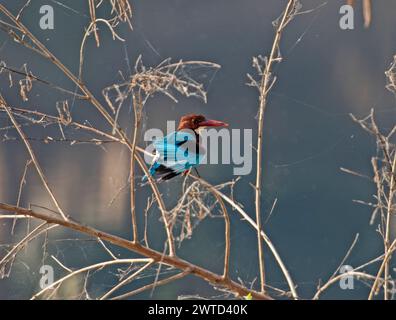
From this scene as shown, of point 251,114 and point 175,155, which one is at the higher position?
point 251,114

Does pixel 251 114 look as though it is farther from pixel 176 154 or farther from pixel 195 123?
pixel 176 154

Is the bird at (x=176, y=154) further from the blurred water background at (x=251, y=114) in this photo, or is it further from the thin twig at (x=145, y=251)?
the blurred water background at (x=251, y=114)

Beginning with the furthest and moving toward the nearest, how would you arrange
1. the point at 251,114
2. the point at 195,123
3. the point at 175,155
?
the point at 251,114
the point at 195,123
the point at 175,155

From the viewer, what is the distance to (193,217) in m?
1.61

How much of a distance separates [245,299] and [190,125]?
0.67 m

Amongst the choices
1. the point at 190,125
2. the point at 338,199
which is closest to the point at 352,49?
the point at 338,199

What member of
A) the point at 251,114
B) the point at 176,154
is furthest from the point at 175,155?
the point at 251,114

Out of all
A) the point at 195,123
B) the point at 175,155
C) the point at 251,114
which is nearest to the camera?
the point at 175,155

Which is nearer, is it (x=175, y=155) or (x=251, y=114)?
(x=175, y=155)

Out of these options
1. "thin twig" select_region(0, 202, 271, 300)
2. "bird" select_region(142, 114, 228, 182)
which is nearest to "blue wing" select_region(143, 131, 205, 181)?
"bird" select_region(142, 114, 228, 182)

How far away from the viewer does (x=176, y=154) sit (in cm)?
187

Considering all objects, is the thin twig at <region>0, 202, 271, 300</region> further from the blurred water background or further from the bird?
the blurred water background

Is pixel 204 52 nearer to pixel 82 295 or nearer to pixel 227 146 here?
pixel 227 146

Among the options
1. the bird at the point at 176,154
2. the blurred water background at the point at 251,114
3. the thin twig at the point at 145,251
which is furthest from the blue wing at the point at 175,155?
the blurred water background at the point at 251,114
